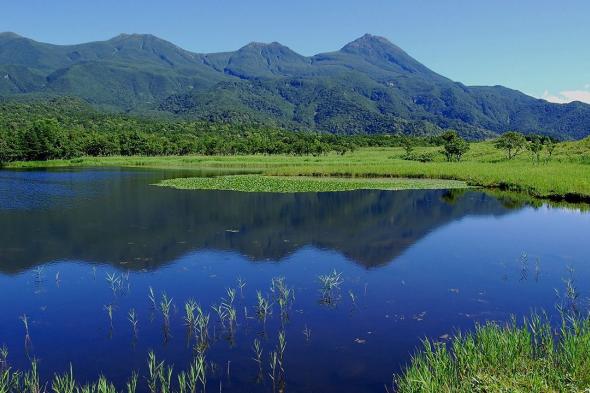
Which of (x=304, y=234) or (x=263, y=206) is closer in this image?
(x=304, y=234)

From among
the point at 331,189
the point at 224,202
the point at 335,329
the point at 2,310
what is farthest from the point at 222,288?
the point at 331,189

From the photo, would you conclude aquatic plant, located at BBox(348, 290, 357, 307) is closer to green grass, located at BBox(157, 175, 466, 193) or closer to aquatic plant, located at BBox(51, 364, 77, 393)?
aquatic plant, located at BBox(51, 364, 77, 393)

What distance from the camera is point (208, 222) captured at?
121 feet

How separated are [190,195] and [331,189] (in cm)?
1714

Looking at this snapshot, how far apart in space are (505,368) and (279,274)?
13487mm

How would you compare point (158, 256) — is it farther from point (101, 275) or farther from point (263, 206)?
point (263, 206)

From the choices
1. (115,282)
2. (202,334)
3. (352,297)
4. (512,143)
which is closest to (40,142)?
(512,143)

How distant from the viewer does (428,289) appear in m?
21.4

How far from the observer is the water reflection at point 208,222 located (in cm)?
2798

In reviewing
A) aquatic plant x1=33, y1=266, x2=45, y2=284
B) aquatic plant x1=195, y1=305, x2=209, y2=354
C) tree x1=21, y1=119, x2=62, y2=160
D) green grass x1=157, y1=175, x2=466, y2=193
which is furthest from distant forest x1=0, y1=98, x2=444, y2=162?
aquatic plant x1=195, y1=305, x2=209, y2=354

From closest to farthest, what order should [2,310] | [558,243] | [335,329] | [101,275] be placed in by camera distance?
[335,329], [2,310], [101,275], [558,243]

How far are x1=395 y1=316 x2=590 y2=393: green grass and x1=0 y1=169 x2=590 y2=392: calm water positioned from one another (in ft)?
8.04

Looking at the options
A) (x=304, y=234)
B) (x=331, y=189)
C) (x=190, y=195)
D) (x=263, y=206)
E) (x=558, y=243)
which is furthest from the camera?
(x=331, y=189)

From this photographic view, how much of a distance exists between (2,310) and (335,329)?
12.7 metres
